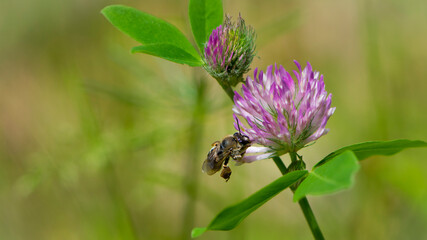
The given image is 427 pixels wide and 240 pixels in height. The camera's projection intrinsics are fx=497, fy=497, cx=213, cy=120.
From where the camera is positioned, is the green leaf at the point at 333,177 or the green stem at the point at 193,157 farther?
the green stem at the point at 193,157

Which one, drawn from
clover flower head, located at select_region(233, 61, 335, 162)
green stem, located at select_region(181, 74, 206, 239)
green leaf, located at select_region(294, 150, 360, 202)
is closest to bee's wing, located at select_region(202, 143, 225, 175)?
clover flower head, located at select_region(233, 61, 335, 162)

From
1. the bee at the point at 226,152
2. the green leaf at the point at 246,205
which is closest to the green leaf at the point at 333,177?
the green leaf at the point at 246,205

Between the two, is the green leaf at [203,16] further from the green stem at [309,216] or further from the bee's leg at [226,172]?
the green stem at [309,216]

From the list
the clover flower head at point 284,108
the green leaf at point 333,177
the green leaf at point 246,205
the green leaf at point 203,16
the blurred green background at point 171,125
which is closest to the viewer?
the green leaf at point 333,177

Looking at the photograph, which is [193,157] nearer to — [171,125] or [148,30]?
[171,125]

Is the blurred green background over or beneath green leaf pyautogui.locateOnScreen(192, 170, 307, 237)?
beneath

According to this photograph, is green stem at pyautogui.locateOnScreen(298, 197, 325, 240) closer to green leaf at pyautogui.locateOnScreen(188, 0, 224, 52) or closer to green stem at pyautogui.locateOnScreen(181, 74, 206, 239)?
green leaf at pyautogui.locateOnScreen(188, 0, 224, 52)
